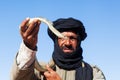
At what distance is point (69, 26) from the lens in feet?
38.8

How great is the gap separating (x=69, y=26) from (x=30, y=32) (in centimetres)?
315

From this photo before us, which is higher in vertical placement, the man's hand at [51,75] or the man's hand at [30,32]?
the man's hand at [30,32]

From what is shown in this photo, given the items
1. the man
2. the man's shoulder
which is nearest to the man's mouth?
the man

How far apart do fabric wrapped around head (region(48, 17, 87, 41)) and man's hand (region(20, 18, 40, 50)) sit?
268cm

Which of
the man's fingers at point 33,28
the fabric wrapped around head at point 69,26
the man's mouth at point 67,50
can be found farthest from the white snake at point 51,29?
the fabric wrapped around head at point 69,26

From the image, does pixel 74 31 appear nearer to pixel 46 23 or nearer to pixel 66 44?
pixel 66 44

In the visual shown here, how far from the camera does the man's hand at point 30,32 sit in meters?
8.68

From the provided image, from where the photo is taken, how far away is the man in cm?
895

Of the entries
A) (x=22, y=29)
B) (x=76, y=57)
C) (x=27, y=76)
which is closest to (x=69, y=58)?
(x=76, y=57)

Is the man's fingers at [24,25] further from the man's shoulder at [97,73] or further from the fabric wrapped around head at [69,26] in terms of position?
the fabric wrapped around head at [69,26]

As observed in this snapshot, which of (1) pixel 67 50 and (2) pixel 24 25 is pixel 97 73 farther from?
(2) pixel 24 25

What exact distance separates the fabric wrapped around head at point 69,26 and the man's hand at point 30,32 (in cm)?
268

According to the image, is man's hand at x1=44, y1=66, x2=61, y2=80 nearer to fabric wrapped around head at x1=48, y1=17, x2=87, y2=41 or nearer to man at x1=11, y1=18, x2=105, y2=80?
man at x1=11, y1=18, x2=105, y2=80

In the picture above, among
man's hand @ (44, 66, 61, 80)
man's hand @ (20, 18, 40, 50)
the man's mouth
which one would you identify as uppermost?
man's hand @ (20, 18, 40, 50)
